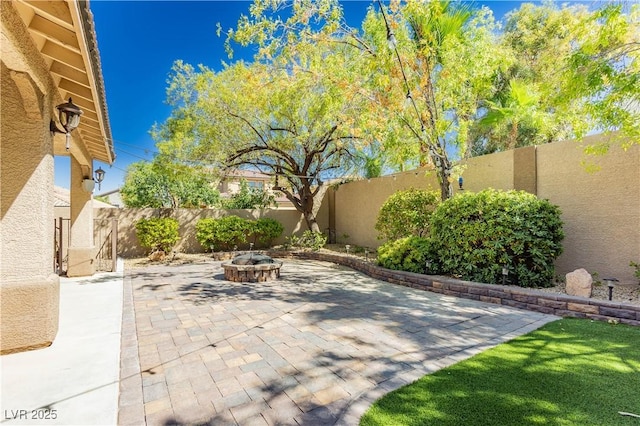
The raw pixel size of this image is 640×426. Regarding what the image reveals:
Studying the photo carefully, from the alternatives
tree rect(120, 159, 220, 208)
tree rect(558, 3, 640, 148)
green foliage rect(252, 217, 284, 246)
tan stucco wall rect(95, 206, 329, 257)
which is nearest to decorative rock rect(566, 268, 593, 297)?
tree rect(558, 3, 640, 148)

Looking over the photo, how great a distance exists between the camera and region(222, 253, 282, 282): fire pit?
28.5 ft

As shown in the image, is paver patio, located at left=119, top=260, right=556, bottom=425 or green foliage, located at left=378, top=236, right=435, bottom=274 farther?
green foliage, located at left=378, top=236, right=435, bottom=274

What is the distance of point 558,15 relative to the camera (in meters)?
14.7

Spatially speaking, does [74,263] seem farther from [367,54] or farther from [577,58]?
[577,58]

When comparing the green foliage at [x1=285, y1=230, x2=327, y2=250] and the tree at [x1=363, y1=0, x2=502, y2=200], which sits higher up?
the tree at [x1=363, y1=0, x2=502, y2=200]

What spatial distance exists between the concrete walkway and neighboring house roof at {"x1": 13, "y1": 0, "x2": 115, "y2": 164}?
11.7 ft

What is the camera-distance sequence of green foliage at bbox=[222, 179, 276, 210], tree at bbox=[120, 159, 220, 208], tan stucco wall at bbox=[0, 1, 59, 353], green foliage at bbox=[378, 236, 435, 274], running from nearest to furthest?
tan stucco wall at bbox=[0, 1, 59, 353], green foliage at bbox=[378, 236, 435, 274], green foliage at bbox=[222, 179, 276, 210], tree at bbox=[120, 159, 220, 208]

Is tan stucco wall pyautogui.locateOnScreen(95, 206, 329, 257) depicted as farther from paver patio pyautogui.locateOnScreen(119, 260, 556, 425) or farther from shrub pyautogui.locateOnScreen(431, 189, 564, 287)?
shrub pyautogui.locateOnScreen(431, 189, 564, 287)

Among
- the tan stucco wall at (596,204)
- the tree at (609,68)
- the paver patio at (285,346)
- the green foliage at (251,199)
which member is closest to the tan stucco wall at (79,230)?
the paver patio at (285,346)

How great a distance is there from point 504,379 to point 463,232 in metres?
4.34

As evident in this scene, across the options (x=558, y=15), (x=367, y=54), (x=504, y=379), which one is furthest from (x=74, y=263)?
(x=558, y=15)

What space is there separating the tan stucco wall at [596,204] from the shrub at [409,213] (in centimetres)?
306

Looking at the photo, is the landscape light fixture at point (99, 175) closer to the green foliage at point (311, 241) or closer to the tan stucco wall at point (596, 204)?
the green foliage at point (311, 241)

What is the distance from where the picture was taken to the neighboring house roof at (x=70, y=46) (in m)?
3.08
